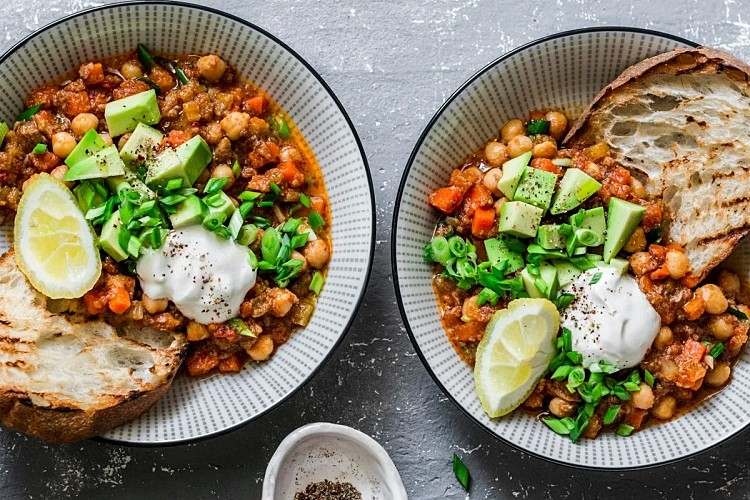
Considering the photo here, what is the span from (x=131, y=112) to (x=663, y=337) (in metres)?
2.39

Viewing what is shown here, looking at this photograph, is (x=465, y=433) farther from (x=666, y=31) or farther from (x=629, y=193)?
(x=666, y=31)

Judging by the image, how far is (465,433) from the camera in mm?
4129

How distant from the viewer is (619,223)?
148 inches

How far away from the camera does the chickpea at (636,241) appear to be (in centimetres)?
383

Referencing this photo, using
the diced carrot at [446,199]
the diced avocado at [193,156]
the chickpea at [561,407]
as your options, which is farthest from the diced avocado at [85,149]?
the chickpea at [561,407]

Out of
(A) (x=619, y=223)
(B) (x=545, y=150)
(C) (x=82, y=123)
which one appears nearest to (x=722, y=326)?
(A) (x=619, y=223)

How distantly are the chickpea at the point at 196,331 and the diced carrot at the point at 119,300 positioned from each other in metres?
0.27

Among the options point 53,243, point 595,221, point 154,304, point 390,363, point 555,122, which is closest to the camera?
point 53,243

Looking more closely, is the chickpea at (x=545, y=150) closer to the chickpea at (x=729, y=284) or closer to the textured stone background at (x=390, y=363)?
the textured stone background at (x=390, y=363)

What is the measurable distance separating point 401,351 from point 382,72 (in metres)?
1.27

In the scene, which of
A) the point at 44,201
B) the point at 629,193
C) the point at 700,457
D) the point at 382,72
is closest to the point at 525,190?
the point at 629,193

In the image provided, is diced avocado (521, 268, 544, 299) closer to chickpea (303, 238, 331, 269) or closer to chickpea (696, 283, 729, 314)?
chickpea (696, 283, 729, 314)

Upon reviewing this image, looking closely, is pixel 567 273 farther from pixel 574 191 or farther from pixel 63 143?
pixel 63 143

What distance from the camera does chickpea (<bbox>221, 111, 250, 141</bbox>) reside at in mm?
3811
